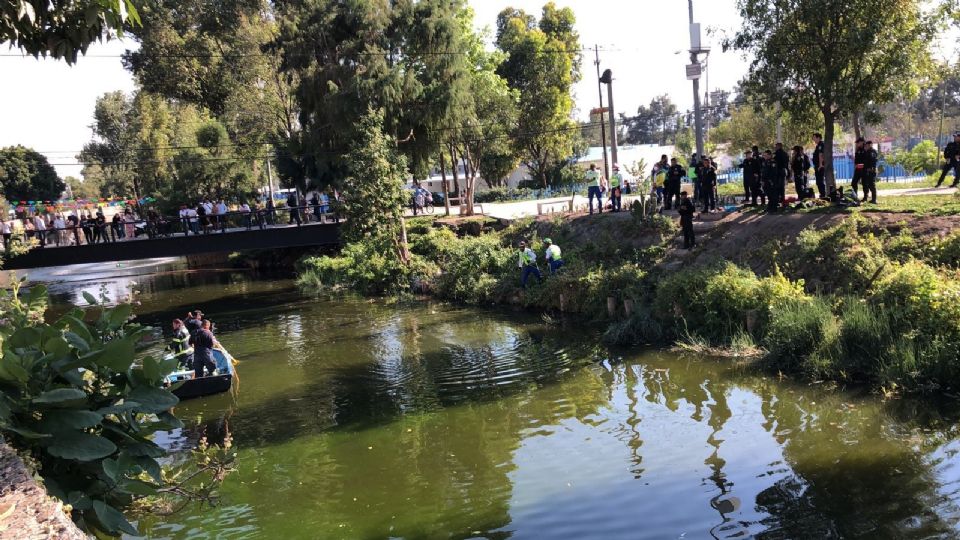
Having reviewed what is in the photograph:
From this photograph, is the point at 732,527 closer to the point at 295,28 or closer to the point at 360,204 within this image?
the point at 360,204

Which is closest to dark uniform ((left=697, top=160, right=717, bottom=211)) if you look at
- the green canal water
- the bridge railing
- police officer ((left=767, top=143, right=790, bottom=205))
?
police officer ((left=767, top=143, right=790, bottom=205))

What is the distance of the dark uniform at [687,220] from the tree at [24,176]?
66924mm

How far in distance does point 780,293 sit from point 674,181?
7864 millimetres

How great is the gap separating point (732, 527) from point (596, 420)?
164 inches

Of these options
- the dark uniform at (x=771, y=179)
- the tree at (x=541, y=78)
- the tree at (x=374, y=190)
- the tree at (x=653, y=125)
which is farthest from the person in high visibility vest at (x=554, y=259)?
the tree at (x=653, y=125)

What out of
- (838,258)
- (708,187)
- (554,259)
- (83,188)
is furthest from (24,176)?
(838,258)

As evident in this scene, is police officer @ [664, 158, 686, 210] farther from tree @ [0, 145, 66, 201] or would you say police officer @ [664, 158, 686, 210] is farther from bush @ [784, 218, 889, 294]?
tree @ [0, 145, 66, 201]

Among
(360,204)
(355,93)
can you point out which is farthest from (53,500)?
(355,93)

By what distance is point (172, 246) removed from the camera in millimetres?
30172

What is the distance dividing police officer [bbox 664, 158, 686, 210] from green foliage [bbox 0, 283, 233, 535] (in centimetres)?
1886

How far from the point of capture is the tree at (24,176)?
69287 millimetres

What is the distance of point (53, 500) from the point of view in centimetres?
448

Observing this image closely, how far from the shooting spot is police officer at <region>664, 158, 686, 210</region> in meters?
22.0

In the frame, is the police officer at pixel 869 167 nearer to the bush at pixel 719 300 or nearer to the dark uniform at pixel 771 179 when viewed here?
the dark uniform at pixel 771 179
